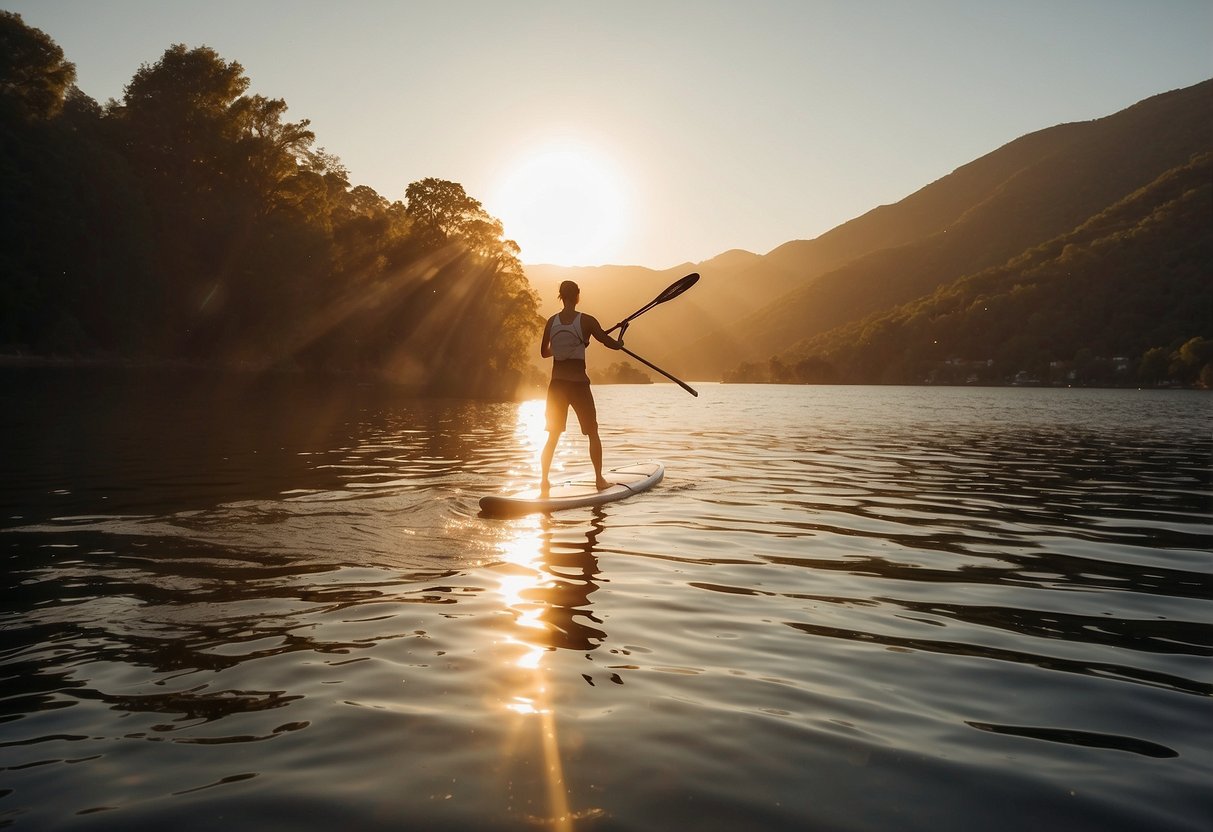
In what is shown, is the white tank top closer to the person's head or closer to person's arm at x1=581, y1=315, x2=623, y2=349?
person's arm at x1=581, y1=315, x2=623, y2=349

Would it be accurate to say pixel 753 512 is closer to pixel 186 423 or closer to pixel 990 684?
pixel 990 684

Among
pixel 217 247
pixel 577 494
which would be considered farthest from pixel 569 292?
pixel 217 247

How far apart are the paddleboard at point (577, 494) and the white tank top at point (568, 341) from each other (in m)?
1.92

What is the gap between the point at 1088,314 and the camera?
130 m

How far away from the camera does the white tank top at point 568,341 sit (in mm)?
11992

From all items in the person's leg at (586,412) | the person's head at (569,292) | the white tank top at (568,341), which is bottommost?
the person's leg at (586,412)

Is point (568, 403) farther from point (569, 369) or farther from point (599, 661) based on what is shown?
point (599, 661)

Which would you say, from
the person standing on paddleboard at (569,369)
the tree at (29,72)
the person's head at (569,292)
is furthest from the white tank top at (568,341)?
the tree at (29,72)

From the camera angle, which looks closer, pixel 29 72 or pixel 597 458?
pixel 597 458

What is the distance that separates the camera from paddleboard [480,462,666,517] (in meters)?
10.5

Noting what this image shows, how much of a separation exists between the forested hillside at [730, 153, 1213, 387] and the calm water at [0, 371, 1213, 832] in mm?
114978

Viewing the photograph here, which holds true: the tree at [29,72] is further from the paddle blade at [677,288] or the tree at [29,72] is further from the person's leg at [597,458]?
the person's leg at [597,458]

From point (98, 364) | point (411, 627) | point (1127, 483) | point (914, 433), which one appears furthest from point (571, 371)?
point (98, 364)

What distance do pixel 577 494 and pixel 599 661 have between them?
6709 millimetres
